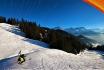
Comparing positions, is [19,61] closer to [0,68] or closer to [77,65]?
[0,68]

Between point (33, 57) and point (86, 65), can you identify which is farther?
point (33, 57)

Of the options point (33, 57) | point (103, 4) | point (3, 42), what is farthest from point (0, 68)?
point (3, 42)

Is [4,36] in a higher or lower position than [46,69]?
higher

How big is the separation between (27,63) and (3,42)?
1871 inches

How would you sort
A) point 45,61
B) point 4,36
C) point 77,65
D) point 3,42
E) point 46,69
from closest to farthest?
point 46,69, point 77,65, point 45,61, point 3,42, point 4,36

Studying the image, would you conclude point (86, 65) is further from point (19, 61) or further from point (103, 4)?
point (103, 4)

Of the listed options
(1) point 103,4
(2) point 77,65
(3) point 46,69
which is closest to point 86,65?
(2) point 77,65

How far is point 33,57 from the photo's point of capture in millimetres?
28797

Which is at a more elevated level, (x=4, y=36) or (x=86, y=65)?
(x=4, y=36)

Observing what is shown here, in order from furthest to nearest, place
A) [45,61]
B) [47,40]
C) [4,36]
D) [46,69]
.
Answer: [47,40] < [4,36] < [45,61] < [46,69]

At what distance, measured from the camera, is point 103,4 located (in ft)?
15.1

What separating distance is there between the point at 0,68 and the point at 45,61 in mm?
5088

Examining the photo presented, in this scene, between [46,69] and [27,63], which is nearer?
[46,69]

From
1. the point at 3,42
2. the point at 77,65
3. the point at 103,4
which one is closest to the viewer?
the point at 103,4
